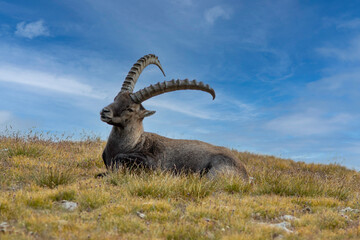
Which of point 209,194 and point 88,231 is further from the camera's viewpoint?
point 209,194

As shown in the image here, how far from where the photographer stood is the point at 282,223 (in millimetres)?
6121

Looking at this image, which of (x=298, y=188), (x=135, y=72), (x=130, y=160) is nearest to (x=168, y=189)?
(x=130, y=160)

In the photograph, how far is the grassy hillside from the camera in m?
5.15

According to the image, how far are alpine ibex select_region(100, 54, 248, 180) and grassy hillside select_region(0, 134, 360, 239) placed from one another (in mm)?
837

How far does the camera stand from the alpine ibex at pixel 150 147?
9.55 m

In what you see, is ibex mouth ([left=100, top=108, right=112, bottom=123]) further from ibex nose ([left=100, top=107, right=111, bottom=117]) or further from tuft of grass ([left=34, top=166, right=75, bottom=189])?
tuft of grass ([left=34, top=166, right=75, bottom=189])

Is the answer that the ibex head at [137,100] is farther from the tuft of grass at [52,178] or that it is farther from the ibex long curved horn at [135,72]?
the tuft of grass at [52,178]

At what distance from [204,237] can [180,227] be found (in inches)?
16.5

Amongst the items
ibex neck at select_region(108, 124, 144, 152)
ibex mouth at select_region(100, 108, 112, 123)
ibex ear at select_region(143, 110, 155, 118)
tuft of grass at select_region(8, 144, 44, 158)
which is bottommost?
tuft of grass at select_region(8, 144, 44, 158)

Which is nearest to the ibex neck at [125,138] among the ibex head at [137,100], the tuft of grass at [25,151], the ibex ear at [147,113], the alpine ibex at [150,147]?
the alpine ibex at [150,147]

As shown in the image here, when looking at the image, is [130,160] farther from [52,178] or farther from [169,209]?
[169,209]

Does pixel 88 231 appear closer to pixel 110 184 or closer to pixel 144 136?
pixel 110 184

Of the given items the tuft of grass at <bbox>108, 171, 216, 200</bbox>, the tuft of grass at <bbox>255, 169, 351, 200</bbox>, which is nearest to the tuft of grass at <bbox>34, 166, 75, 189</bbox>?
the tuft of grass at <bbox>108, 171, 216, 200</bbox>

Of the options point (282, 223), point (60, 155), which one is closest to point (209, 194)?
point (282, 223)
